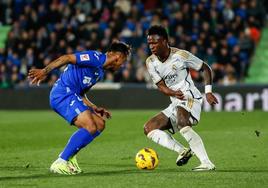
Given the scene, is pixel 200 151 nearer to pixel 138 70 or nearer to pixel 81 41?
pixel 138 70

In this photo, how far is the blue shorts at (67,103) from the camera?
33.1ft

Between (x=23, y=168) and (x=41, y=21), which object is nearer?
(x=23, y=168)

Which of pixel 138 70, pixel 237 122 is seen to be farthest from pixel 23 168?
pixel 138 70

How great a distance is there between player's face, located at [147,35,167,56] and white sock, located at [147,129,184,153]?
1.08 m

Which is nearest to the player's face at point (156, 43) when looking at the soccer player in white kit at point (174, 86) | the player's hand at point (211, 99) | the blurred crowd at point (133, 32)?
the soccer player in white kit at point (174, 86)

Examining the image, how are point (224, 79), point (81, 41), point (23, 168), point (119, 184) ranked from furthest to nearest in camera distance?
point (81, 41), point (224, 79), point (23, 168), point (119, 184)

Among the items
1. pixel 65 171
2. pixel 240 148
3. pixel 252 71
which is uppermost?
pixel 65 171

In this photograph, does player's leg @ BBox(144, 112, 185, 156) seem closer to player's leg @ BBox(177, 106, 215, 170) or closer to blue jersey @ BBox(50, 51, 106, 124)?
player's leg @ BBox(177, 106, 215, 170)

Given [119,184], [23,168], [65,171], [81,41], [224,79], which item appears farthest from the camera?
[81,41]

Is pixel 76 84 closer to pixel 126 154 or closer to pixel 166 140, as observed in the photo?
pixel 166 140

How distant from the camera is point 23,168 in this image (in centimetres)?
1080

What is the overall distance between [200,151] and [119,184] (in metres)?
1.65

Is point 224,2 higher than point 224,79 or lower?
higher

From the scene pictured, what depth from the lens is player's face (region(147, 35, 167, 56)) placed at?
10445mm
